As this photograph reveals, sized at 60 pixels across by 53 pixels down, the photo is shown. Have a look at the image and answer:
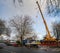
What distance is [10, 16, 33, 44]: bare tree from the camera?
1634mm

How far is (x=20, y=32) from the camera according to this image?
1644 mm

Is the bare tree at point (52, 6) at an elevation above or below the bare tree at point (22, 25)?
above

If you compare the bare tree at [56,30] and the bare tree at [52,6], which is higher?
the bare tree at [52,6]

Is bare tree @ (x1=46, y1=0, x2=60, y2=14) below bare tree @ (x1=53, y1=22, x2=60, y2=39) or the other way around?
the other way around

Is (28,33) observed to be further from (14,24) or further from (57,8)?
(57,8)

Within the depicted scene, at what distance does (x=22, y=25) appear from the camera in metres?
1.65

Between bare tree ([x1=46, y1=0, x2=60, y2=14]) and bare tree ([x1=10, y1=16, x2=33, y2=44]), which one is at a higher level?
bare tree ([x1=46, y1=0, x2=60, y2=14])

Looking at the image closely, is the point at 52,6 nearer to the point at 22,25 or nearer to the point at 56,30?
the point at 56,30

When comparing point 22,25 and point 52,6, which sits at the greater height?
point 52,6

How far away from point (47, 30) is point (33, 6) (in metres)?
0.28

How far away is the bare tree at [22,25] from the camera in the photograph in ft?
5.36

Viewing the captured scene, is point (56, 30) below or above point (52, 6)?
below

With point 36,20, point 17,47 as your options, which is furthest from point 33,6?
point 17,47

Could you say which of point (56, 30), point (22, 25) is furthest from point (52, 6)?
point (22, 25)
